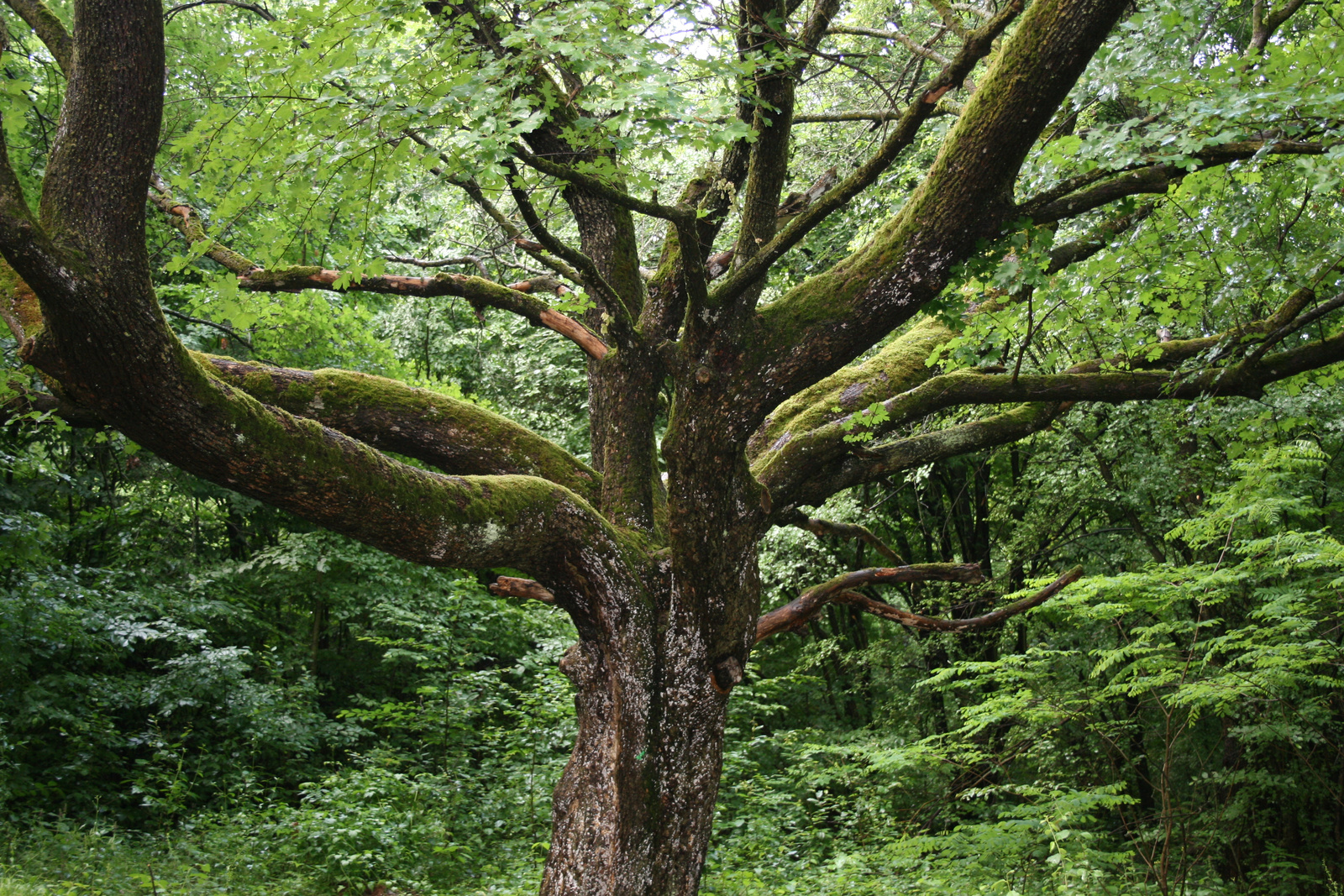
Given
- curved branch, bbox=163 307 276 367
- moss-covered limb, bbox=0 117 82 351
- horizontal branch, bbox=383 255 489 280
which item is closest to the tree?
moss-covered limb, bbox=0 117 82 351

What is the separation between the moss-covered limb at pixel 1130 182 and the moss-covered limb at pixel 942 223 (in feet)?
0.62

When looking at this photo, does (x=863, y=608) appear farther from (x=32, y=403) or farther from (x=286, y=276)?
(x=32, y=403)

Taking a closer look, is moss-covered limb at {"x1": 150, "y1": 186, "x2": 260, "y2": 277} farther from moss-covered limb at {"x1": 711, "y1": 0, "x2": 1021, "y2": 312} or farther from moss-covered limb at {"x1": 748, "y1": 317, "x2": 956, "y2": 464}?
moss-covered limb at {"x1": 748, "y1": 317, "x2": 956, "y2": 464}

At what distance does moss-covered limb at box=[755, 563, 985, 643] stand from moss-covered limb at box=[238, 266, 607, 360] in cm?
178

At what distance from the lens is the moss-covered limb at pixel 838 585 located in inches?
194

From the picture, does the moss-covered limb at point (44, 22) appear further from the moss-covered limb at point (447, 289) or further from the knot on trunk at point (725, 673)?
the knot on trunk at point (725, 673)

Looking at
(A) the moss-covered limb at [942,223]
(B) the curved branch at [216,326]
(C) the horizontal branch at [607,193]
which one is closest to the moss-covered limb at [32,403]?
(B) the curved branch at [216,326]

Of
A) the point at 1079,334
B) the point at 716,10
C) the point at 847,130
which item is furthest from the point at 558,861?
the point at 847,130

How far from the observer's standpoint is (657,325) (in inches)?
199

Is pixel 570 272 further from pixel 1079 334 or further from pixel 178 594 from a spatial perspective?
pixel 178 594

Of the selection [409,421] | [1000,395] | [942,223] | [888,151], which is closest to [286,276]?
[409,421]

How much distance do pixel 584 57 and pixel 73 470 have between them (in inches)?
400

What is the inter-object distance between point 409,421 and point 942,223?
2700 mm

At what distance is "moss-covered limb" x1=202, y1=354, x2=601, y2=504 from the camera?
429 cm
